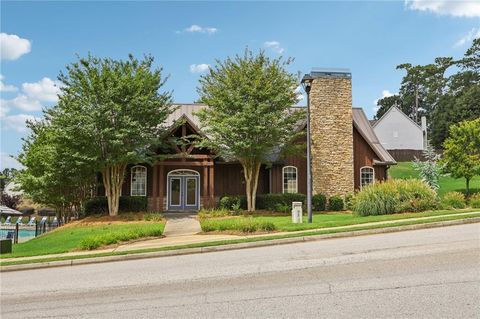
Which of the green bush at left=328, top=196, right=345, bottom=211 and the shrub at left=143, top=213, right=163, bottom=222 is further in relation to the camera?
the green bush at left=328, top=196, right=345, bottom=211

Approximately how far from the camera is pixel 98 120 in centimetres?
2028

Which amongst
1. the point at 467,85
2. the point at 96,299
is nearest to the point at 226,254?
the point at 96,299

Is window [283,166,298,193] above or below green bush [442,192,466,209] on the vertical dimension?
above

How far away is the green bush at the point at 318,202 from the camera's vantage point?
77.8 ft

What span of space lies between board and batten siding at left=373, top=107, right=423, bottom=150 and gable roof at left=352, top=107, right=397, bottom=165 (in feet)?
79.4

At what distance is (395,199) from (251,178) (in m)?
8.71

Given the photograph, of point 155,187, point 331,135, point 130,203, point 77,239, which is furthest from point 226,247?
point 331,135

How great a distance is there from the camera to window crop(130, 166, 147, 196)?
82.6 ft

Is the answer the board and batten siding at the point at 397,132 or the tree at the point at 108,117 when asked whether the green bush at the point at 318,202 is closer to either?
the tree at the point at 108,117

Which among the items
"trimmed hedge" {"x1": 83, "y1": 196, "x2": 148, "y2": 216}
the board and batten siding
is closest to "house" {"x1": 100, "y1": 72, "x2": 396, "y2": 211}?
"trimmed hedge" {"x1": 83, "y1": 196, "x2": 148, "y2": 216}

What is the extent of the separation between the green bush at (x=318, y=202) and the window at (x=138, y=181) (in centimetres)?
1015

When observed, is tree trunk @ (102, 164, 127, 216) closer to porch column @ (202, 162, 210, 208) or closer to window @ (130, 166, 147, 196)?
window @ (130, 166, 147, 196)

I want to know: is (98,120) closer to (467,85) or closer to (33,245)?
(33,245)

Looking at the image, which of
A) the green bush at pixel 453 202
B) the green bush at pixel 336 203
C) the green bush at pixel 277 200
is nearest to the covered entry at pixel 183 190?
the green bush at pixel 277 200
